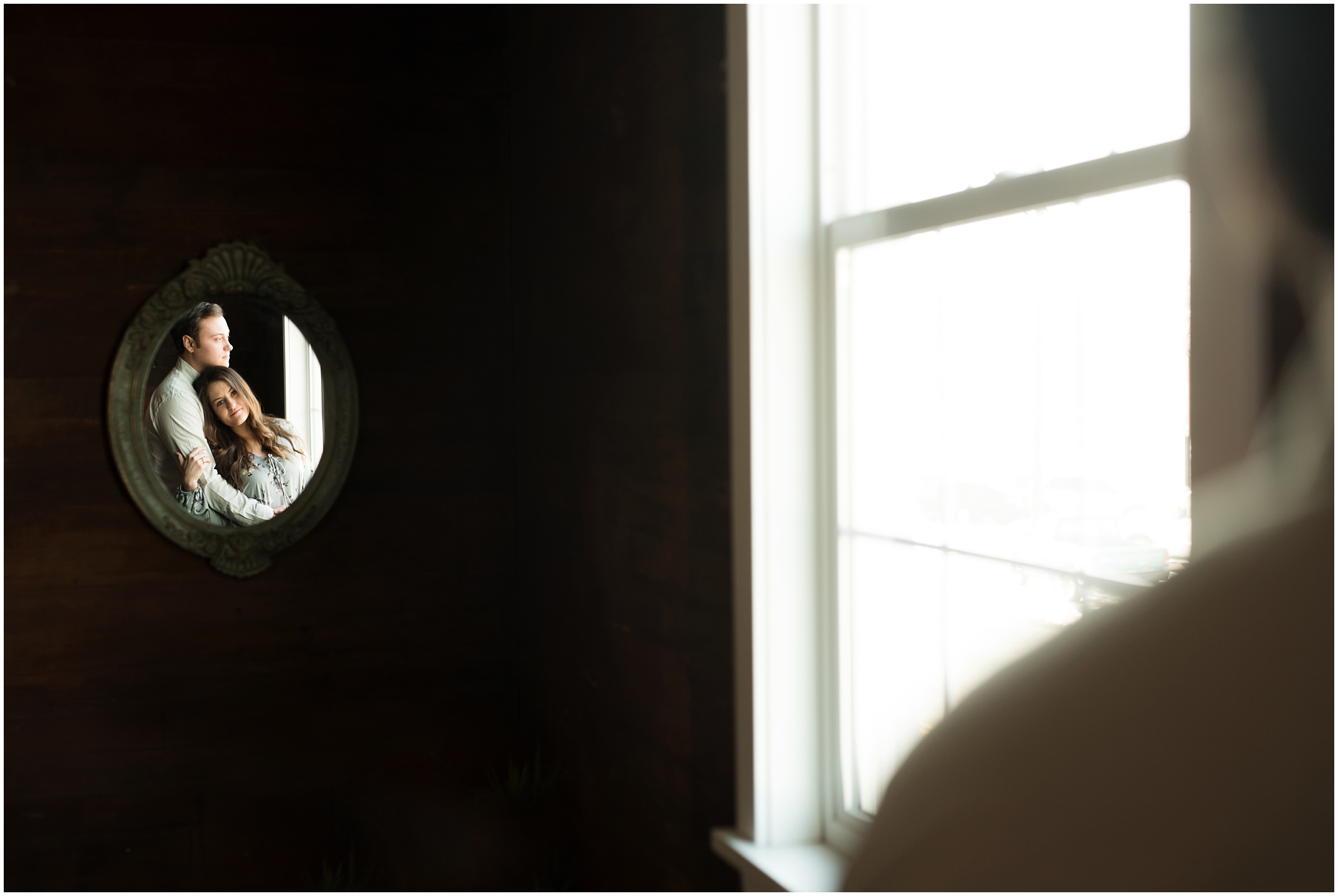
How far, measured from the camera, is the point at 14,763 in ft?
8.50

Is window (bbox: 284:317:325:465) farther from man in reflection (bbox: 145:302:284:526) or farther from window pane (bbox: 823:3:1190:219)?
window pane (bbox: 823:3:1190:219)

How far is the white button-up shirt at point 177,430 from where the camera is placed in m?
2.65

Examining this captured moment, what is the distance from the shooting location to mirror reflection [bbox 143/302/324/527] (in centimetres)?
266

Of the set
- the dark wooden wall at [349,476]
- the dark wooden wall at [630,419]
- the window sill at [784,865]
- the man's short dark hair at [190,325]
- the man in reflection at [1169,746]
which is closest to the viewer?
the man in reflection at [1169,746]

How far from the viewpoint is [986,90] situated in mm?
1242

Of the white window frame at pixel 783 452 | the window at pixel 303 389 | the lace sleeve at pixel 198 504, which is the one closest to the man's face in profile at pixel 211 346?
the window at pixel 303 389

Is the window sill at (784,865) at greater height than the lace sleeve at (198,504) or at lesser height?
lesser

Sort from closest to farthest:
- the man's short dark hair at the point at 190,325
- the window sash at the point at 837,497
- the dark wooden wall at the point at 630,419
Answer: the window sash at the point at 837,497, the dark wooden wall at the point at 630,419, the man's short dark hair at the point at 190,325

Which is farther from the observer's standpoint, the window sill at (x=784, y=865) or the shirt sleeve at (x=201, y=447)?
the shirt sleeve at (x=201, y=447)

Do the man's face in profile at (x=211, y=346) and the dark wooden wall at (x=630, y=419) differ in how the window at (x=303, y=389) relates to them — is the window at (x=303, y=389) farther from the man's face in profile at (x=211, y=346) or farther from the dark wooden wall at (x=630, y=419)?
the dark wooden wall at (x=630, y=419)

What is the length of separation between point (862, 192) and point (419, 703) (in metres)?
1.98

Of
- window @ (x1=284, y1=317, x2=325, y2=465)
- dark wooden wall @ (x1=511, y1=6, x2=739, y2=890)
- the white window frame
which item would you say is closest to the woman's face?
window @ (x1=284, y1=317, x2=325, y2=465)

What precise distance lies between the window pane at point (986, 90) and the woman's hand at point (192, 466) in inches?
74.0

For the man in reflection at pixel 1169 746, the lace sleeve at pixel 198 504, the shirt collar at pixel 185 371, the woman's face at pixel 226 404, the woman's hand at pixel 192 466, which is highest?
the shirt collar at pixel 185 371
